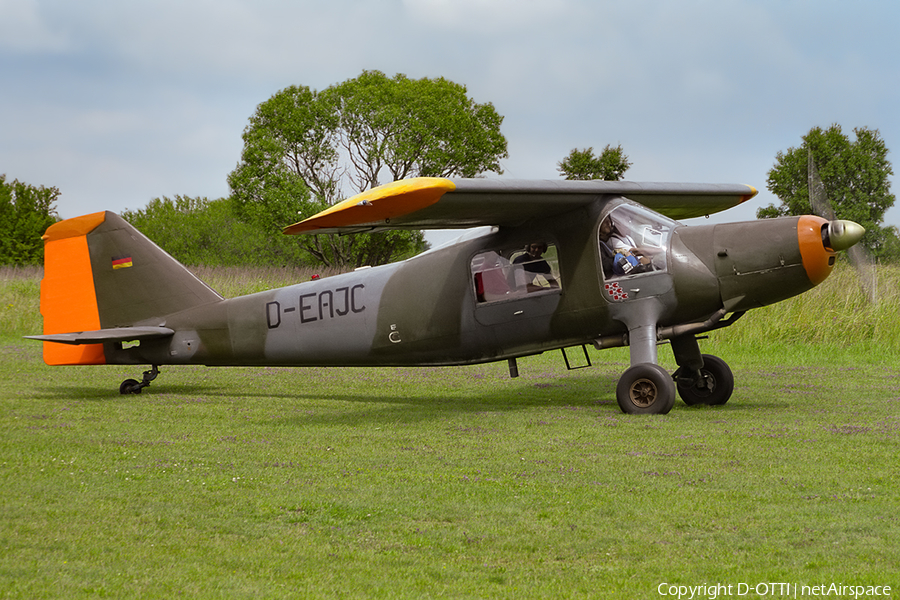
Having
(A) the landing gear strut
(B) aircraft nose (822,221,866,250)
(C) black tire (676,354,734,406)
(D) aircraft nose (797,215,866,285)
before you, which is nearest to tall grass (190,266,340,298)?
(A) the landing gear strut

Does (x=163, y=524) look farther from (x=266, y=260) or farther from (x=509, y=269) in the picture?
(x=266, y=260)

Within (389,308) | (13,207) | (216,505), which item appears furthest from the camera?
(13,207)

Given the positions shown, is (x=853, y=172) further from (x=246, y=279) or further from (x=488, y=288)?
(x=488, y=288)

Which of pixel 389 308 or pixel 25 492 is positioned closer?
pixel 25 492

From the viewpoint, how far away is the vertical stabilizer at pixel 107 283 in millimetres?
12688

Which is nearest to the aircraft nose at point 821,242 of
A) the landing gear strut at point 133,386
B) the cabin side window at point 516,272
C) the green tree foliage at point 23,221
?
the cabin side window at point 516,272

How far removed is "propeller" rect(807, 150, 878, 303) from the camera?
28.5ft

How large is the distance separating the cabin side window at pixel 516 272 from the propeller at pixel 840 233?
315 centimetres

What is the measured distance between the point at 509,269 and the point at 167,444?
15.7 ft

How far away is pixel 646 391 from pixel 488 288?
2.48 meters

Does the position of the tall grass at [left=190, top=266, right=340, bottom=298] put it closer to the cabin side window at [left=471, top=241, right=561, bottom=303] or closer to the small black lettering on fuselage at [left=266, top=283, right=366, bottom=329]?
the small black lettering on fuselage at [left=266, top=283, right=366, bottom=329]

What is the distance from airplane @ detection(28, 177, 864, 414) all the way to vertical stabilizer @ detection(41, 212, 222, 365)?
0.02 metres

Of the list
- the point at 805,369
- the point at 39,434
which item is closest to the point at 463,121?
the point at 805,369

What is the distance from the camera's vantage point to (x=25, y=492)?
17.8ft
